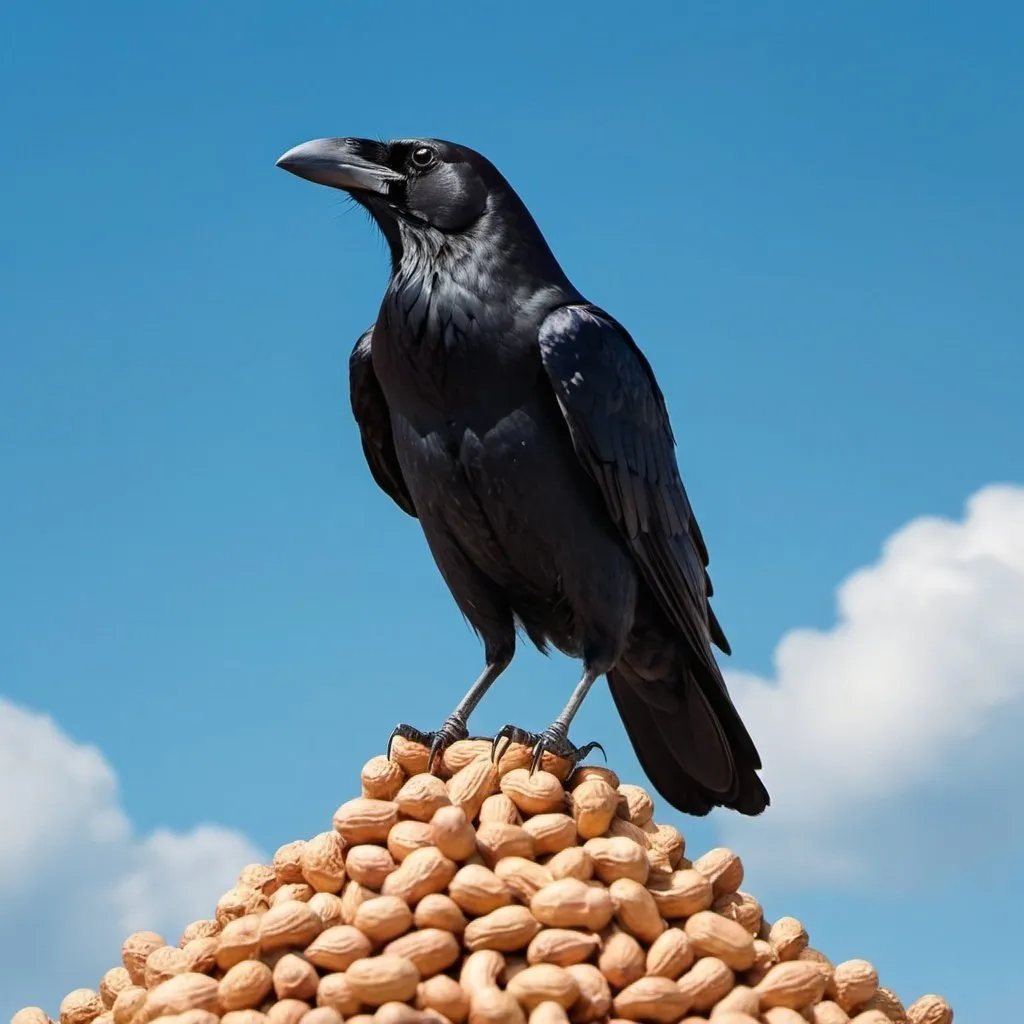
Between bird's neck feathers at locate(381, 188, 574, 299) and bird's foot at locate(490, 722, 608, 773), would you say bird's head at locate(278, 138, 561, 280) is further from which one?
bird's foot at locate(490, 722, 608, 773)

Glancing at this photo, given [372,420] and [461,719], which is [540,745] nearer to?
[461,719]

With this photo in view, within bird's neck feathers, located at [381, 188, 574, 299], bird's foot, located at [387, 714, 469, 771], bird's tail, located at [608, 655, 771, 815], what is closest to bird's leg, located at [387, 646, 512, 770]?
bird's foot, located at [387, 714, 469, 771]

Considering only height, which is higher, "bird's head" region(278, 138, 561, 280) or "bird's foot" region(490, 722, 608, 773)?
"bird's head" region(278, 138, 561, 280)

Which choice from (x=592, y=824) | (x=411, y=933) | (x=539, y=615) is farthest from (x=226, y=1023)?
(x=539, y=615)

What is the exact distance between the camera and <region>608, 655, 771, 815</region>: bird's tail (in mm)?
4910

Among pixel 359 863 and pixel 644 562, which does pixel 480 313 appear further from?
pixel 359 863

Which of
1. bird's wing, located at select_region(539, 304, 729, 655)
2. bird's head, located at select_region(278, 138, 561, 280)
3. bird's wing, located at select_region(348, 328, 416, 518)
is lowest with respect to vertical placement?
bird's wing, located at select_region(539, 304, 729, 655)

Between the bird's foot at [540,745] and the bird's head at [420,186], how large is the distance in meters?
1.49

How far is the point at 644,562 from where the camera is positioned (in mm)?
4613

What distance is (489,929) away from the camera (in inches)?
139

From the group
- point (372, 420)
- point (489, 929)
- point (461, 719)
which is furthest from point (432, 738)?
point (372, 420)

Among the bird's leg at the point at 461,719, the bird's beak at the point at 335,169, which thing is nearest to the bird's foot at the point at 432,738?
the bird's leg at the point at 461,719

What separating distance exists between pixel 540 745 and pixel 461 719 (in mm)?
402

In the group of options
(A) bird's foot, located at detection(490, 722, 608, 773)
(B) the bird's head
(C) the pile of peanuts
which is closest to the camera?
(C) the pile of peanuts
